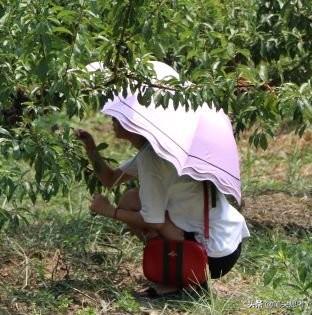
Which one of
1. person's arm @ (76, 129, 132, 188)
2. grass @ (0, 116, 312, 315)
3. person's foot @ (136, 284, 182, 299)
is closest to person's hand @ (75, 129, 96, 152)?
person's arm @ (76, 129, 132, 188)

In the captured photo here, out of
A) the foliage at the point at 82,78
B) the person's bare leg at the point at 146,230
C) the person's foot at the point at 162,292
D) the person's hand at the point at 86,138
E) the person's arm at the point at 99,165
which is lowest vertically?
the person's foot at the point at 162,292

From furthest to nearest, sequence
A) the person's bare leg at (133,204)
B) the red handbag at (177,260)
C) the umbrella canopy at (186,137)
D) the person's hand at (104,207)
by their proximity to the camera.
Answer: the person's bare leg at (133,204), the person's hand at (104,207), the red handbag at (177,260), the umbrella canopy at (186,137)

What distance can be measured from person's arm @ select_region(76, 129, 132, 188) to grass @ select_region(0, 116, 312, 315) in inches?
16.1

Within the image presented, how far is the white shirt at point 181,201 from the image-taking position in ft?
13.9

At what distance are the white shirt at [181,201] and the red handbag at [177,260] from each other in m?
0.05

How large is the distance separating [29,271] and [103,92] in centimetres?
115

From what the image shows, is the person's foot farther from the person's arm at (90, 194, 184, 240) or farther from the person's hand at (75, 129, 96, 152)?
the person's hand at (75, 129, 96, 152)

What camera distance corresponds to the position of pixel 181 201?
4281mm

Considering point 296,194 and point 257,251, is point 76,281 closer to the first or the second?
point 257,251

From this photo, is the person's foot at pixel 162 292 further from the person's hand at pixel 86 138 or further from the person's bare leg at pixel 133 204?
the person's hand at pixel 86 138

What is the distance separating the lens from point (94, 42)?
163 inches

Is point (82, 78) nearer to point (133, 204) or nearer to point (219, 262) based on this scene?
point (133, 204)

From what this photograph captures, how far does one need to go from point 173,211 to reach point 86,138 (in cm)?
61

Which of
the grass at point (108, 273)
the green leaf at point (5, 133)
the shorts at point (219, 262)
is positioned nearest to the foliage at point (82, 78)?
the green leaf at point (5, 133)
